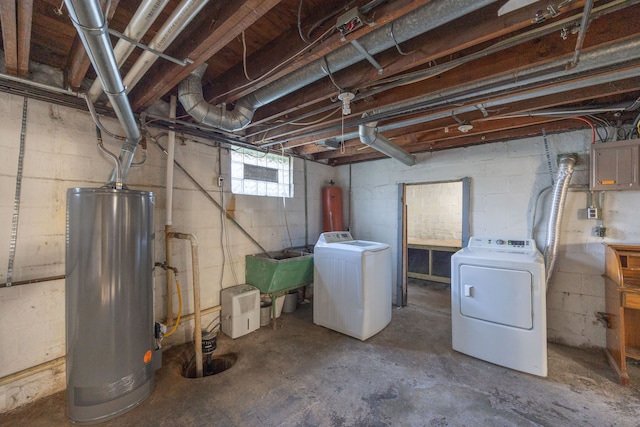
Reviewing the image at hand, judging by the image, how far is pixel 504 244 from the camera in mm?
2801

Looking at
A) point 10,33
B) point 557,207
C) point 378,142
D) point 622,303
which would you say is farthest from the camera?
point 378,142

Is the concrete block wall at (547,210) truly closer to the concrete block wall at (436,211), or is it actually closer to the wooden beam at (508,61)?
the wooden beam at (508,61)

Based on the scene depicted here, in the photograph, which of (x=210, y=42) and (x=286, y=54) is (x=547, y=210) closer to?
(x=286, y=54)

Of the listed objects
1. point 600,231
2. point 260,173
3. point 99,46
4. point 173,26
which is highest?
point 173,26

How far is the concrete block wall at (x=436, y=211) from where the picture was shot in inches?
231

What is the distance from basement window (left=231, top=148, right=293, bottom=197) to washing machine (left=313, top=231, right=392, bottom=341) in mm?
1076

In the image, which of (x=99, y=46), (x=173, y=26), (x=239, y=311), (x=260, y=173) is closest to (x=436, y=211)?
(x=260, y=173)

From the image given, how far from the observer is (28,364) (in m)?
1.92

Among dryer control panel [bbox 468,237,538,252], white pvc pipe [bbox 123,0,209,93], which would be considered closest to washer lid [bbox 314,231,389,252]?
dryer control panel [bbox 468,237,538,252]

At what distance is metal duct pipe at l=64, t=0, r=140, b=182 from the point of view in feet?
3.27

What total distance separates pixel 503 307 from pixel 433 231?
400 centimetres

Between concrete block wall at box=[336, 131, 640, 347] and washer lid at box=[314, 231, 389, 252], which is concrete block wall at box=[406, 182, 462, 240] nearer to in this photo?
concrete block wall at box=[336, 131, 640, 347]

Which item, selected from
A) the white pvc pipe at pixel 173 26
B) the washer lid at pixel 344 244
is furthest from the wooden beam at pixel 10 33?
the washer lid at pixel 344 244

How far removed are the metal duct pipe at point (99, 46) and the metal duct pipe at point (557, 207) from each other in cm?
370
